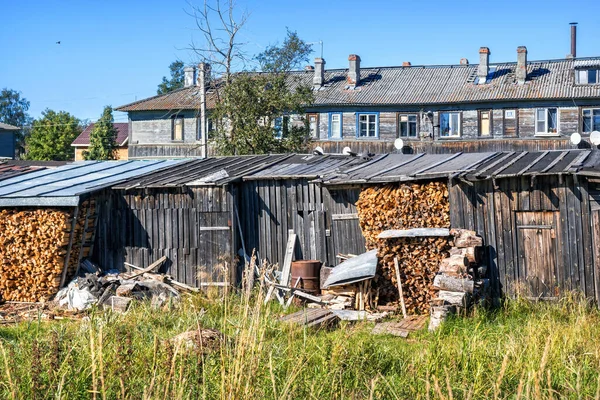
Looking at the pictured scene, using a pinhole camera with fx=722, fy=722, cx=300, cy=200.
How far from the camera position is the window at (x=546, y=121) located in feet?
115

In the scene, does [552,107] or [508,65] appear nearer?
[552,107]

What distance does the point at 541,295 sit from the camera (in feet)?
42.7

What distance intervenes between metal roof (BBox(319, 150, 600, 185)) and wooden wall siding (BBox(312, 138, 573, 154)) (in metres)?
18.1

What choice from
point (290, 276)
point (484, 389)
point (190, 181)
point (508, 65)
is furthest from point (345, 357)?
point (508, 65)

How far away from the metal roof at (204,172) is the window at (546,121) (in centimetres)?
2067

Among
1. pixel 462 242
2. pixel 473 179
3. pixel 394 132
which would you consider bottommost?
pixel 462 242

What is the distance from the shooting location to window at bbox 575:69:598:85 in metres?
35.8

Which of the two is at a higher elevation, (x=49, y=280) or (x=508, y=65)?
(x=508, y=65)

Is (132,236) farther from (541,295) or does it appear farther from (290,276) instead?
(541,295)

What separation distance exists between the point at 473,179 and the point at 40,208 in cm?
943

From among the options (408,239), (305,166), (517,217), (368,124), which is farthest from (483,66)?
(408,239)

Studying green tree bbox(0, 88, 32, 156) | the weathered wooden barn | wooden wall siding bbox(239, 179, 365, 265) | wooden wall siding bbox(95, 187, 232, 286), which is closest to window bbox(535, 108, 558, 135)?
the weathered wooden barn

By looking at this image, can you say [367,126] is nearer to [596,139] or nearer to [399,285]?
[596,139]

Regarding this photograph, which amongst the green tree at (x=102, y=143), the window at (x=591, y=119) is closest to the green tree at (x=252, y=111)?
the window at (x=591, y=119)
